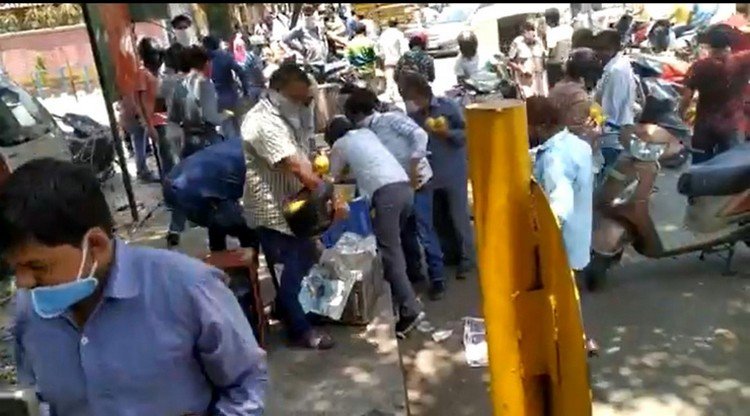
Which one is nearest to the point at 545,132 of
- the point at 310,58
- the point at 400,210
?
the point at 400,210

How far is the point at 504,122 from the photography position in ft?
6.12

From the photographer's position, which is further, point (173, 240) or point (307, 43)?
point (307, 43)

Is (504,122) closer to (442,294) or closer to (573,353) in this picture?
(573,353)

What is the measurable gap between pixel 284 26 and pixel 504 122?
17.4 m

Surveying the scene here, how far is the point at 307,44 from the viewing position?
16.7m

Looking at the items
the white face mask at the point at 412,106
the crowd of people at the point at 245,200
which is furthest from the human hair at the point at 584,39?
the white face mask at the point at 412,106

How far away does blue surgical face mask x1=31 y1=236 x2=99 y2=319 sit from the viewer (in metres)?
1.88

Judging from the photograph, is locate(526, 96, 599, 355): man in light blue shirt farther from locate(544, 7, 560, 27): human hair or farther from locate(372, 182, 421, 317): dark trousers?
locate(544, 7, 560, 27): human hair

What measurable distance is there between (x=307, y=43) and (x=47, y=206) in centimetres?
1532

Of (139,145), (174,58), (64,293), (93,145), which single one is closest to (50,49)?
(139,145)

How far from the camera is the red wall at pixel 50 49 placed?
43.0 ft

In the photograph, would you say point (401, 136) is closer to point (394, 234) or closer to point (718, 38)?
point (394, 234)

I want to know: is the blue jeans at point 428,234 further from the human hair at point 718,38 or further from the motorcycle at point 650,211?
the human hair at point 718,38

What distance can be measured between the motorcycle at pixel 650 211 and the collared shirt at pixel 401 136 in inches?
50.3
